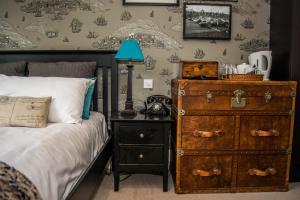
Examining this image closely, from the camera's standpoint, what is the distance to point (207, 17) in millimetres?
2574

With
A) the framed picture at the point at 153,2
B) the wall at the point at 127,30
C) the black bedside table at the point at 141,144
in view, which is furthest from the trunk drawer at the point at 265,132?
the framed picture at the point at 153,2

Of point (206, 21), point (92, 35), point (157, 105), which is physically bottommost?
point (157, 105)

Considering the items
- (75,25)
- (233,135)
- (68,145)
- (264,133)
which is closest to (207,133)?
(233,135)

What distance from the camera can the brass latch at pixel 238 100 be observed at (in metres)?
2.02

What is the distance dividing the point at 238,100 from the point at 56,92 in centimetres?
140

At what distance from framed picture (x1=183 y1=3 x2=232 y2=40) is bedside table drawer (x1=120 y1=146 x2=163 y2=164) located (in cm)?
120

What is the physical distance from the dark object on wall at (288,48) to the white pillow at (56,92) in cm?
180

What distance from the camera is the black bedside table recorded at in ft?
6.86

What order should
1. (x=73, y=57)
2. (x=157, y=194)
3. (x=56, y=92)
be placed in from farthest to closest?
(x=73, y=57) → (x=157, y=194) → (x=56, y=92)

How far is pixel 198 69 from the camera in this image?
7.21ft

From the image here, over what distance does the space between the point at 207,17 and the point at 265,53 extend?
67 cm

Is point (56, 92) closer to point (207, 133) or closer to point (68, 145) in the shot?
point (68, 145)

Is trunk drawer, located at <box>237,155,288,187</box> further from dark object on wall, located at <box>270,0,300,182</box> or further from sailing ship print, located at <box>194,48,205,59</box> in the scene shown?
sailing ship print, located at <box>194,48,205,59</box>

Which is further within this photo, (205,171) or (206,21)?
(206,21)
